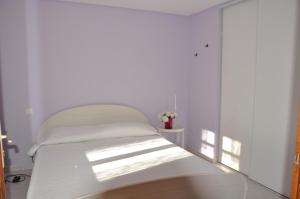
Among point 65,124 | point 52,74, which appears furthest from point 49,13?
point 65,124

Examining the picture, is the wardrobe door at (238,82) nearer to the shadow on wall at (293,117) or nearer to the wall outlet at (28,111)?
the shadow on wall at (293,117)

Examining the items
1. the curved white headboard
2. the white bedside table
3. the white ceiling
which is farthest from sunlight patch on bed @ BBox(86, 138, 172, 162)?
the white ceiling

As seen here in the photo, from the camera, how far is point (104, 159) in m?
2.42

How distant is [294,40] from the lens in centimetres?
259

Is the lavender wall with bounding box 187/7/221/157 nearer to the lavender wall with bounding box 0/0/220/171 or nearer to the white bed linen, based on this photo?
the lavender wall with bounding box 0/0/220/171

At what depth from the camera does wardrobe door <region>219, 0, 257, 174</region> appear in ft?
10.2

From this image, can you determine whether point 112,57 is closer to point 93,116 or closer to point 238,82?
point 93,116

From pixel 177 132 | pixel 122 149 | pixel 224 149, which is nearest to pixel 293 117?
pixel 224 149

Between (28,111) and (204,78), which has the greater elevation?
(204,78)

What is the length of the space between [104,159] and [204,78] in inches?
85.5

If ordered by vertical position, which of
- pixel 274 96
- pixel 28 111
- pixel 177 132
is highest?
pixel 274 96

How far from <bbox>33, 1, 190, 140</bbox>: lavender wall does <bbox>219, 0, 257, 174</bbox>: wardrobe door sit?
856 mm

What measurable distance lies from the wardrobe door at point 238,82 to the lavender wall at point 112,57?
33.7 inches

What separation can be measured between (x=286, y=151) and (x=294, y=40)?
1.20 meters
